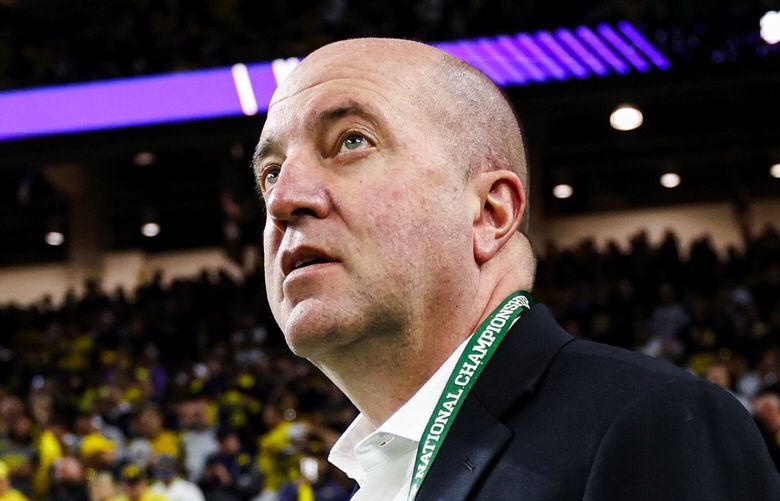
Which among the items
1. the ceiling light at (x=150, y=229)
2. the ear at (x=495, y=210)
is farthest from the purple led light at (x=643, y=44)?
the ceiling light at (x=150, y=229)

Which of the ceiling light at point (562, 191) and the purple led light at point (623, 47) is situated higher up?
the purple led light at point (623, 47)

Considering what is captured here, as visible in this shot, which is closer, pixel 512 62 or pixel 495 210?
pixel 495 210

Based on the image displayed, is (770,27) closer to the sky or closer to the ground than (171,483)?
closer to the sky

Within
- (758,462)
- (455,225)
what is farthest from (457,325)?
(758,462)

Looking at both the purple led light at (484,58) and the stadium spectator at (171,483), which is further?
the purple led light at (484,58)

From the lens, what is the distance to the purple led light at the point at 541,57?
10.4 metres

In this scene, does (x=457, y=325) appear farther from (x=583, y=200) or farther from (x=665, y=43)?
(x=583, y=200)

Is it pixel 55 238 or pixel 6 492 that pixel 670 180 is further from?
pixel 6 492

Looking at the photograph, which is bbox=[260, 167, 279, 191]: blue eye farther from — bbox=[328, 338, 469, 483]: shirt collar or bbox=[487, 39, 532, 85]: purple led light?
bbox=[487, 39, 532, 85]: purple led light

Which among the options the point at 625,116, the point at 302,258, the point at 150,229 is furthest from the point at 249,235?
the point at 302,258

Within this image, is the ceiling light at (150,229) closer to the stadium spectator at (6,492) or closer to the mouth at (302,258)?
the stadium spectator at (6,492)

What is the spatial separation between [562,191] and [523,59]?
Result: 7.20 metres

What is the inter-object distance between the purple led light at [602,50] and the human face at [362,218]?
902 cm

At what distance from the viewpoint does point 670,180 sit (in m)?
17.3
